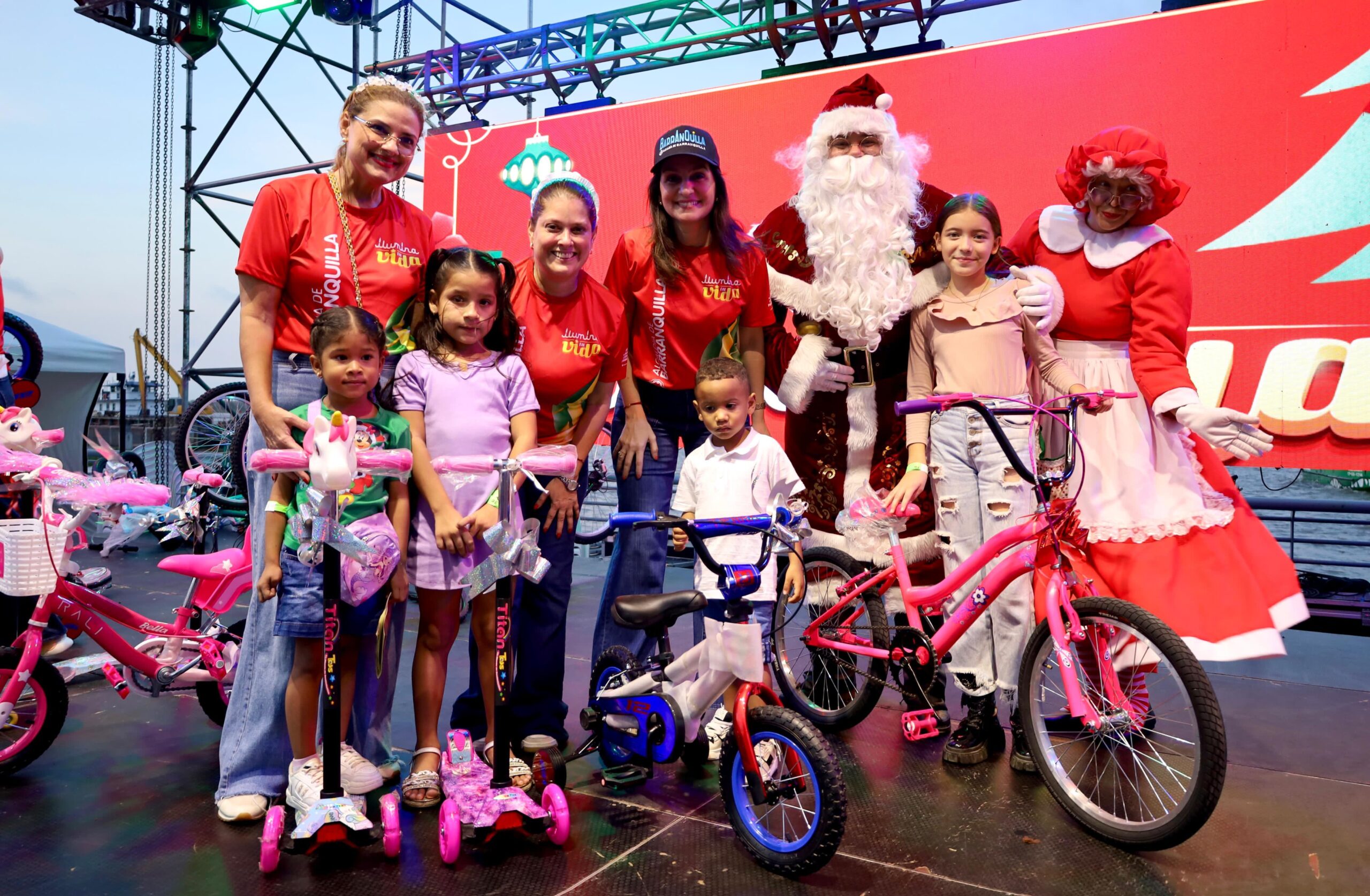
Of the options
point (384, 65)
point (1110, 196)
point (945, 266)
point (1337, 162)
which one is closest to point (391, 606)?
point (945, 266)

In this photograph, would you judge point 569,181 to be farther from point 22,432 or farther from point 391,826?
point 22,432

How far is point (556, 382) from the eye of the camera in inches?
98.6

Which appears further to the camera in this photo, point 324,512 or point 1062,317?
point 1062,317

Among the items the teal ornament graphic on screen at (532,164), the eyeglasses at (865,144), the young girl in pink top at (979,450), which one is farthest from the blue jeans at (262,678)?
the teal ornament graphic on screen at (532,164)

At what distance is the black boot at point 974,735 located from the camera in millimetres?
2670

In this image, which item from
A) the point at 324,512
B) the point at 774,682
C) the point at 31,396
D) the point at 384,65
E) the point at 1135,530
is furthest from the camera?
the point at 384,65

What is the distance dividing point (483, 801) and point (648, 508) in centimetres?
100

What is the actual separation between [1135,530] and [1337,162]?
121 inches

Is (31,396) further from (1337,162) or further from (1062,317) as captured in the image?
(1337,162)

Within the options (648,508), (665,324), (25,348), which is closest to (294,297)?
(665,324)

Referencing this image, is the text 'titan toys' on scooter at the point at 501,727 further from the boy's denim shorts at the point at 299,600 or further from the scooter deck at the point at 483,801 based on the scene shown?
the boy's denim shorts at the point at 299,600

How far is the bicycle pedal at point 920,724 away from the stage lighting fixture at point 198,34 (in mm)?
8685

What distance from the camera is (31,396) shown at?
13.5 ft

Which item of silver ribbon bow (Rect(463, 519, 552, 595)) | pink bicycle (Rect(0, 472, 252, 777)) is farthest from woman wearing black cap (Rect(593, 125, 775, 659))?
pink bicycle (Rect(0, 472, 252, 777))
